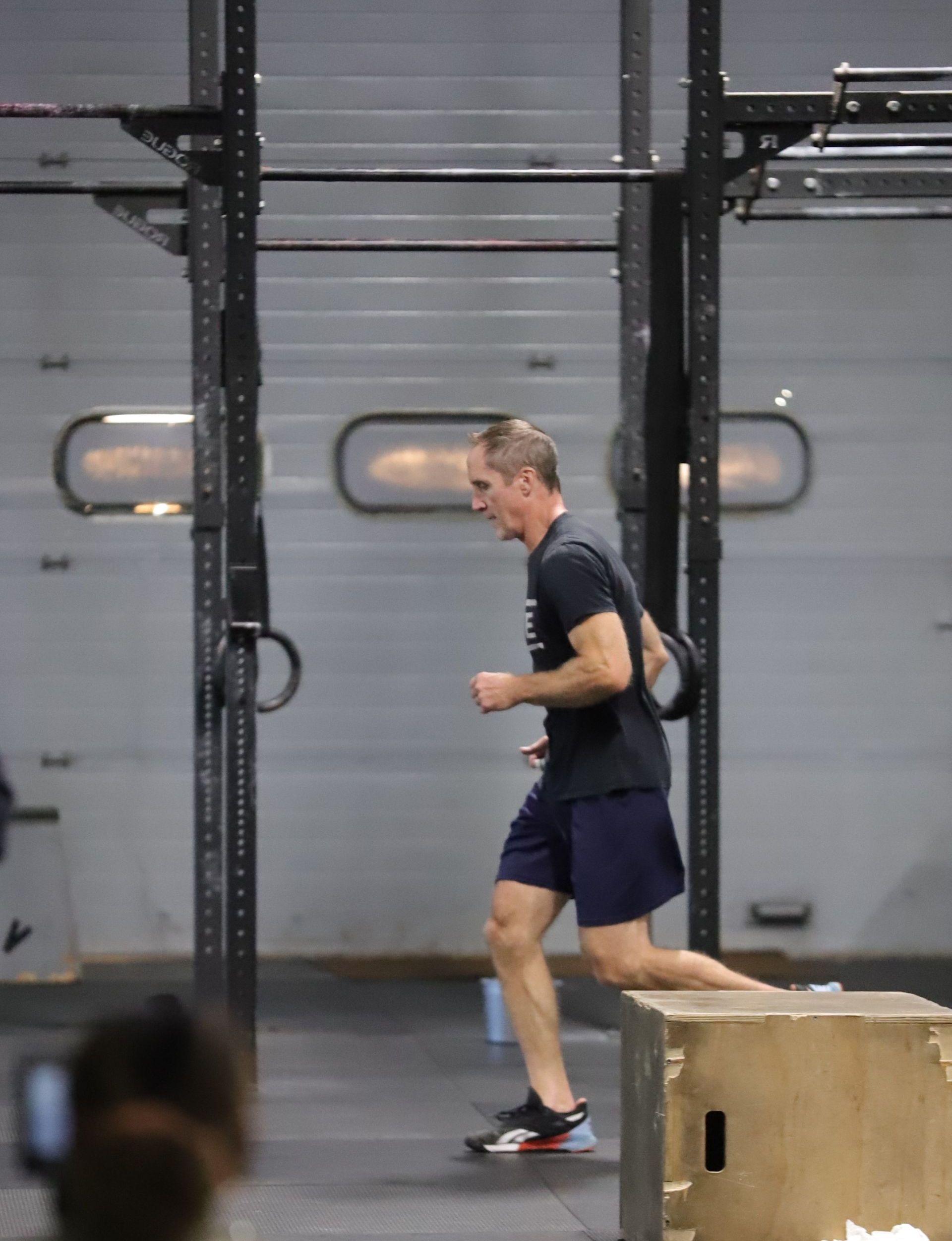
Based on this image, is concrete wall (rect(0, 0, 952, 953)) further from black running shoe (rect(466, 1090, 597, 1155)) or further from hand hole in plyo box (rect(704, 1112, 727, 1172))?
hand hole in plyo box (rect(704, 1112, 727, 1172))

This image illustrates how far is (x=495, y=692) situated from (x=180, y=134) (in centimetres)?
237

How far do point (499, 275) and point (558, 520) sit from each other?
12.5 feet

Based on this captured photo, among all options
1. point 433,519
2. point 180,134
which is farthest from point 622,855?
point 433,519

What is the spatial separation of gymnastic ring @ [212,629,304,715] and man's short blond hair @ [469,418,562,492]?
3.71 ft

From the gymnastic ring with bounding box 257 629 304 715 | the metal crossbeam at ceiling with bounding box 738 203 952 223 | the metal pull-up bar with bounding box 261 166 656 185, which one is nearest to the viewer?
the metal pull-up bar with bounding box 261 166 656 185

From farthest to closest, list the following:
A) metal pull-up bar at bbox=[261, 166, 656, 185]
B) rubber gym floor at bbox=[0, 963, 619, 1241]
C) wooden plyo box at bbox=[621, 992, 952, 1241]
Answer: metal pull-up bar at bbox=[261, 166, 656, 185] → rubber gym floor at bbox=[0, 963, 619, 1241] → wooden plyo box at bbox=[621, 992, 952, 1241]

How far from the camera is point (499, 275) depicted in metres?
8.88

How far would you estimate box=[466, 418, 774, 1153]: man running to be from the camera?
5.09 meters

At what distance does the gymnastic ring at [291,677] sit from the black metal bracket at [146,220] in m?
1.43

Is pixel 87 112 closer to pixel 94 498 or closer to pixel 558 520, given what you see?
pixel 558 520

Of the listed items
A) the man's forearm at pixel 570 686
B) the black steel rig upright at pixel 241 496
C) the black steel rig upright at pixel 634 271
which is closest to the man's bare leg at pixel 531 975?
the man's forearm at pixel 570 686

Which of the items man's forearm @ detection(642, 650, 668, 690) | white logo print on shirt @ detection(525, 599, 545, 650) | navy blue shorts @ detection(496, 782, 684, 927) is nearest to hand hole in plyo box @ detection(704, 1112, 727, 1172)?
navy blue shorts @ detection(496, 782, 684, 927)

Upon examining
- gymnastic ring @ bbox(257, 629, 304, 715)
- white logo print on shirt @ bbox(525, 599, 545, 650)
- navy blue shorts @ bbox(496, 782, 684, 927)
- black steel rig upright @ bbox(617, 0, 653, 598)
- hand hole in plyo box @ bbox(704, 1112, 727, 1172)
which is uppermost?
black steel rig upright @ bbox(617, 0, 653, 598)

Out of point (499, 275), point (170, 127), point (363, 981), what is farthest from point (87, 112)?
point (363, 981)
